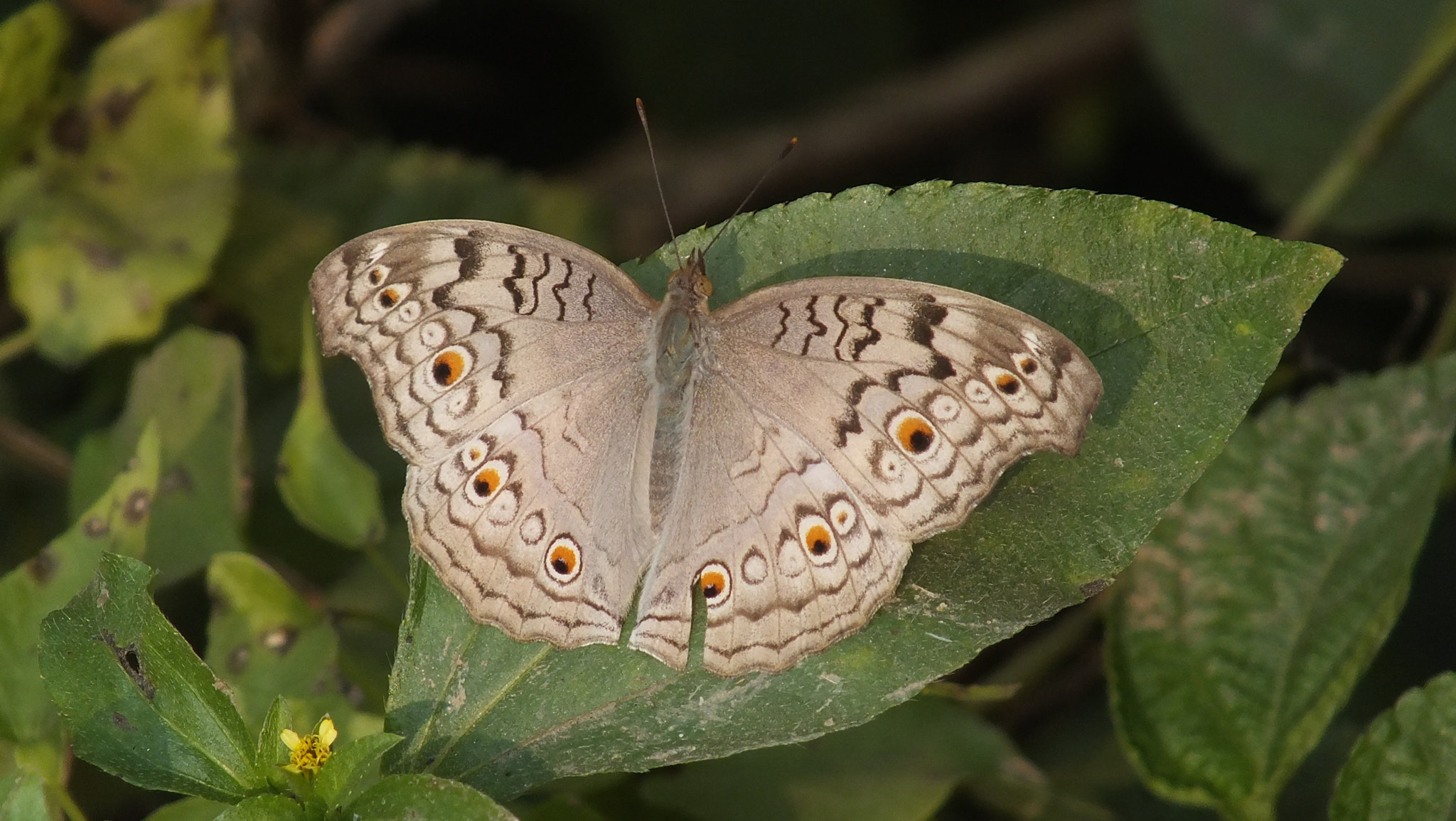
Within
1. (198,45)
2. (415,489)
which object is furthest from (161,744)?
(198,45)

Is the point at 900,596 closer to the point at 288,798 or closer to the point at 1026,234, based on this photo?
the point at 1026,234

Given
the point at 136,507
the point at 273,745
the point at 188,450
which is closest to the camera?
the point at 273,745

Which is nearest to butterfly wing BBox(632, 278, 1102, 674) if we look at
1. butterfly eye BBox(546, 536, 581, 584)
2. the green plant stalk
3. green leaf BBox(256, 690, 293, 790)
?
butterfly eye BBox(546, 536, 581, 584)

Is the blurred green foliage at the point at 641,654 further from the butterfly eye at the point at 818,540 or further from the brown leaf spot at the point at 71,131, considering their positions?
the butterfly eye at the point at 818,540

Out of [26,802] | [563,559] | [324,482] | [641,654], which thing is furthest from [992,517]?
[26,802]

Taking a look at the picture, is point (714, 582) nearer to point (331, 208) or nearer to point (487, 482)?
point (487, 482)

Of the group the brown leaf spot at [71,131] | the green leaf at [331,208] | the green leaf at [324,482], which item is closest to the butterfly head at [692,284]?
the green leaf at [324,482]
